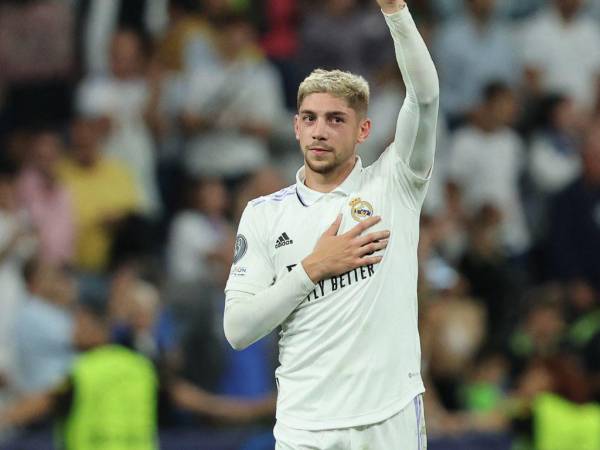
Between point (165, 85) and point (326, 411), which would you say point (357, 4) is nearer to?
point (165, 85)

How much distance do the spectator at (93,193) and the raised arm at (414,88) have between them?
19.2 feet

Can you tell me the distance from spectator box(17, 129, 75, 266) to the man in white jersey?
547cm

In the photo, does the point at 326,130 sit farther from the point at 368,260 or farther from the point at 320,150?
the point at 368,260

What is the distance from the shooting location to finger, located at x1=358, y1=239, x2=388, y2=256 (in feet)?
16.4

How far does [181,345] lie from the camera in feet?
31.5

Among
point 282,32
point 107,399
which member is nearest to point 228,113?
point 282,32

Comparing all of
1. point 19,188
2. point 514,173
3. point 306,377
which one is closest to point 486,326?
point 514,173

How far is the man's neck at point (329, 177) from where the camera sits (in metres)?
5.23

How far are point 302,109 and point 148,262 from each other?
5.38 meters

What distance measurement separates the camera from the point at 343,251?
499 cm

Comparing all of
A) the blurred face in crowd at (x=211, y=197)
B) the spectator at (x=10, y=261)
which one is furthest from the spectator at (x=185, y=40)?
the spectator at (x=10, y=261)

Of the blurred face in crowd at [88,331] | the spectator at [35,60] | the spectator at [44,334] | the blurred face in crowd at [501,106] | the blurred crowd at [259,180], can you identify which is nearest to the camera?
the blurred face in crowd at [88,331]

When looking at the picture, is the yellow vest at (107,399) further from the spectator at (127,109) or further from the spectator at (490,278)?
the spectator at (490,278)

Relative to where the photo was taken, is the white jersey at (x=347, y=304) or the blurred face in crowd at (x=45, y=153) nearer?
the white jersey at (x=347, y=304)
